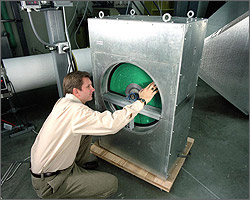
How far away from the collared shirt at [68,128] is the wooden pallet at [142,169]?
527 millimetres

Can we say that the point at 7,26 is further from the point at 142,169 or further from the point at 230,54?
the point at 230,54

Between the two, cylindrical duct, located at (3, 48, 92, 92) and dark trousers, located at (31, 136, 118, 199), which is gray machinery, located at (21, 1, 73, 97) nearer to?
cylindrical duct, located at (3, 48, 92, 92)

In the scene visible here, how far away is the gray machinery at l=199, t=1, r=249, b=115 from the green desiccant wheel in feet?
5.62

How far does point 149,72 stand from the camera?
4.04 ft

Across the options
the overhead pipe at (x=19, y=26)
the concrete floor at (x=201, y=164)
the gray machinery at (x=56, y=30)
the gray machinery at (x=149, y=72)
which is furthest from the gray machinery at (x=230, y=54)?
the overhead pipe at (x=19, y=26)

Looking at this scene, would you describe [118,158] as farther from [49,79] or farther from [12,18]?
[12,18]

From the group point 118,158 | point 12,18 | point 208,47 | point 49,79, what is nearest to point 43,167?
point 118,158

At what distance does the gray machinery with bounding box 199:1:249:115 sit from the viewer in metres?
2.38

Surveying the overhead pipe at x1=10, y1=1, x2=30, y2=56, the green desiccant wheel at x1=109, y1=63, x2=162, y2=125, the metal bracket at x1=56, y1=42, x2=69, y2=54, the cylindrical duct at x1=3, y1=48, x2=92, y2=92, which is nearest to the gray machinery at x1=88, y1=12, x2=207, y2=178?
the green desiccant wheel at x1=109, y1=63, x2=162, y2=125

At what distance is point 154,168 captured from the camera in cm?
158

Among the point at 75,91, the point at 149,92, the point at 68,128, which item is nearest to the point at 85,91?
the point at 75,91

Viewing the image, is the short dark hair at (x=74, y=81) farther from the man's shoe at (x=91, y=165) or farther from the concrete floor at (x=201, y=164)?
the concrete floor at (x=201, y=164)

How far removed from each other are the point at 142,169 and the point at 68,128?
0.82 metres

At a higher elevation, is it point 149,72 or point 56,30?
point 56,30
